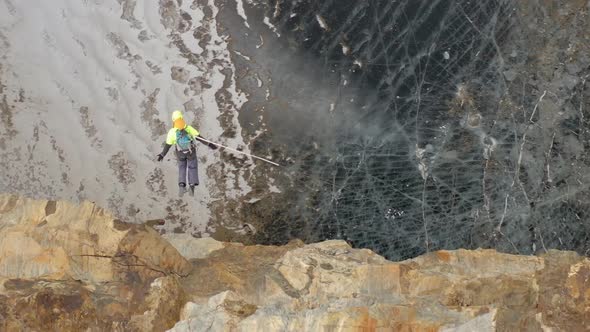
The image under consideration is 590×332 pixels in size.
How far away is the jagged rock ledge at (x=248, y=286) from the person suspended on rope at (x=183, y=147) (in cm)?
51

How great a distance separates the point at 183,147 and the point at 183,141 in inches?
1.7

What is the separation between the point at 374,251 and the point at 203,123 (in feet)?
4.63

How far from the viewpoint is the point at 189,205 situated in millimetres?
5590

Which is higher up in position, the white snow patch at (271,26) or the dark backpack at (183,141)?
the white snow patch at (271,26)

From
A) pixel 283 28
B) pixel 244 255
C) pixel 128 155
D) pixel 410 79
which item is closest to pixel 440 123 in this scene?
pixel 410 79

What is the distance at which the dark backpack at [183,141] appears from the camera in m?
4.97

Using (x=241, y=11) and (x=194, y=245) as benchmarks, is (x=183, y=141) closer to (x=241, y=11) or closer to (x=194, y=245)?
(x=194, y=245)

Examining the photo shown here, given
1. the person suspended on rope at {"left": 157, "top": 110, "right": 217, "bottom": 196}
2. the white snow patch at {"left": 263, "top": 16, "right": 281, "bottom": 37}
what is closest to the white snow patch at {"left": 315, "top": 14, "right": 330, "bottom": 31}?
the white snow patch at {"left": 263, "top": 16, "right": 281, "bottom": 37}

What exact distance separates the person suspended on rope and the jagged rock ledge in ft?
1.69

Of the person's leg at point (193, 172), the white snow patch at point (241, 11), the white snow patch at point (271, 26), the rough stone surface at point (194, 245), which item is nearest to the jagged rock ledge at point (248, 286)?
the rough stone surface at point (194, 245)

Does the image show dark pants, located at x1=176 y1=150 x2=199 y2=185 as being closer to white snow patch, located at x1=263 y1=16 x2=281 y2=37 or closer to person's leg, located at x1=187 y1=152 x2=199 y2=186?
person's leg, located at x1=187 y1=152 x2=199 y2=186

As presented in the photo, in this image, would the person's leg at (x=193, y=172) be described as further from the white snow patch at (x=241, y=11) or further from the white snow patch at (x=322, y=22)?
the white snow patch at (x=322, y=22)

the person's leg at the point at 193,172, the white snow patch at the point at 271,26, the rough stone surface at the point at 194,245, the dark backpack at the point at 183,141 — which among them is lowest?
the rough stone surface at the point at 194,245

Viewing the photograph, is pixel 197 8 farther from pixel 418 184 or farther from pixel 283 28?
pixel 418 184
